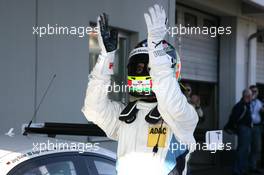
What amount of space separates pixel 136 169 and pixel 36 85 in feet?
14.4

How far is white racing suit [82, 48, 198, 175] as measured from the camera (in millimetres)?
2996

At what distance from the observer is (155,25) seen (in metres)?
2.83

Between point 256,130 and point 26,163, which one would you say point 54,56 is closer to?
point 26,163

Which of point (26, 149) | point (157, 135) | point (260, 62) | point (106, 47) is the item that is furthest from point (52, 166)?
point (260, 62)

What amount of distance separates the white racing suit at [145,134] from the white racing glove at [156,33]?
106mm

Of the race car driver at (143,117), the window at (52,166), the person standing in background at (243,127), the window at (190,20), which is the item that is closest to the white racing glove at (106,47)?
the race car driver at (143,117)

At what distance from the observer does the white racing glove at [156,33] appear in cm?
283

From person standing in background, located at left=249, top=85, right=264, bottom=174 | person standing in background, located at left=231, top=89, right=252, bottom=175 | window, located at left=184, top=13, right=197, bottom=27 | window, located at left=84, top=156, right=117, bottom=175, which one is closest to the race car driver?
window, located at left=84, top=156, right=117, bottom=175

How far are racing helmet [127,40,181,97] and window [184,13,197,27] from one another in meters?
8.77

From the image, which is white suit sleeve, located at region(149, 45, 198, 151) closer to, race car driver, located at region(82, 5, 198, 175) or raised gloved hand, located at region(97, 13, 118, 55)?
race car driver, located at region(82, 5, 198, 175)

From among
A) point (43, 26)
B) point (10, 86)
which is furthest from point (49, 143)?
point (43, 26)

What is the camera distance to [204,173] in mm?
11312

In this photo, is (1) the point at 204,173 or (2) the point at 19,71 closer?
(2) the point at 19,71

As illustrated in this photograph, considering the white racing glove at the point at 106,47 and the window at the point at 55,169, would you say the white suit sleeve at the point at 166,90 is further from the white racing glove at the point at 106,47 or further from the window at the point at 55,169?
the window at the point at 55,169
